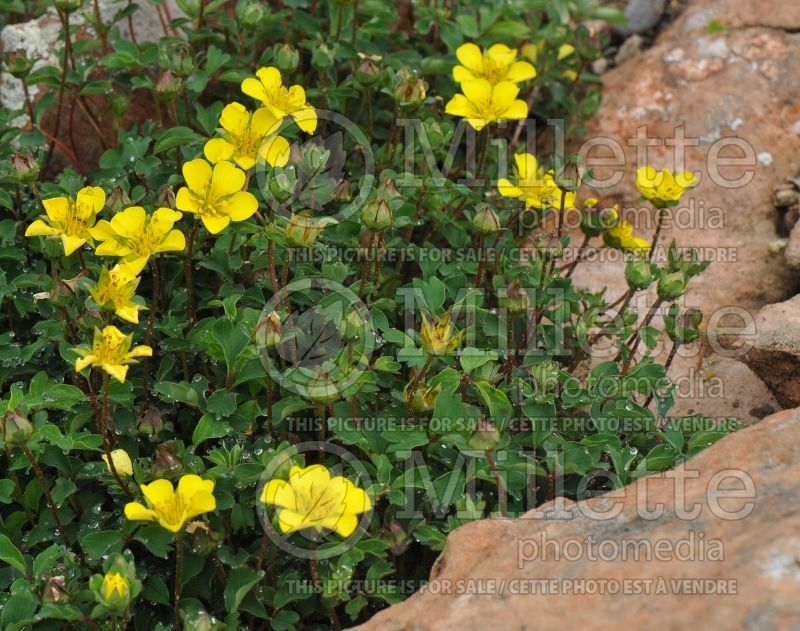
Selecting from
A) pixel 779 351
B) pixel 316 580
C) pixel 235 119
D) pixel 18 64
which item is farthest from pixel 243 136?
pixel 779 351

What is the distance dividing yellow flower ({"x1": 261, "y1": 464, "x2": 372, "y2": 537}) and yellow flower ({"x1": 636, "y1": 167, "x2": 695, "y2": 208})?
1.47 metres

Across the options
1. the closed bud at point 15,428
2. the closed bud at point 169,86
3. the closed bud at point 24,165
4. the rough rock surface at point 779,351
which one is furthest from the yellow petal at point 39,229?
the rough rock surface at point 779,351

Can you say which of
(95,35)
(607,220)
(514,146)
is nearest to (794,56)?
(514,146)

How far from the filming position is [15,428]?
7.88ft

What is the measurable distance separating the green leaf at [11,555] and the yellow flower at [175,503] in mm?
401

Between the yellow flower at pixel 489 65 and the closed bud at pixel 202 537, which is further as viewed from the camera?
the yellow flower at pixel 489 65

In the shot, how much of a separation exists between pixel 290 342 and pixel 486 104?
112cm

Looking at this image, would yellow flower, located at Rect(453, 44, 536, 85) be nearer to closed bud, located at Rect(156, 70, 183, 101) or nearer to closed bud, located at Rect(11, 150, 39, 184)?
closed bud, located at Rect(156, 70, 183, 101)

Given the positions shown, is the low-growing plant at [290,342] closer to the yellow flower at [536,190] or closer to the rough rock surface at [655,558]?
the yellow flower at [536,190]

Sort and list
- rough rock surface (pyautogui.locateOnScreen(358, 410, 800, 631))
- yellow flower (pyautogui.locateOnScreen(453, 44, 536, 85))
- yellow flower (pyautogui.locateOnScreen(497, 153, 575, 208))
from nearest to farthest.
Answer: rough rock surface (pyautogui.locateOnScreen(358, 410, 800, 631)) → yellow flower (pyautogui.locateOnScreen(497, 153, 575, 208)) → yellow flower (pyautogui.locateOnScreen(453, 44, 536, 85))

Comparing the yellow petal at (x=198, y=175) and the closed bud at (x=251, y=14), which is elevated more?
the closed bud at (x=251, y=14)

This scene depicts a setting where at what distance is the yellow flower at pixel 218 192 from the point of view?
279 centimetres

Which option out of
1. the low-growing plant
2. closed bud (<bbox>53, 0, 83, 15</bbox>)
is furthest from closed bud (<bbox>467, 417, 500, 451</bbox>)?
closed bud (<bbox>53, 0, 83, 15</bbox>)

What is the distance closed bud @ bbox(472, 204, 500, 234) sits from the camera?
2.97 m
